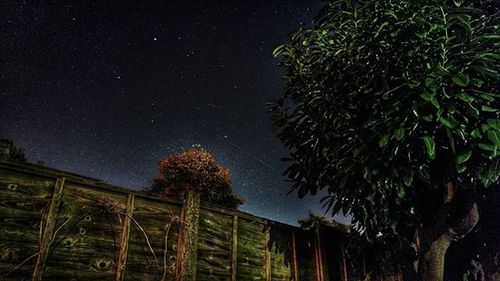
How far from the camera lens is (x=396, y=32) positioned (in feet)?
15.1

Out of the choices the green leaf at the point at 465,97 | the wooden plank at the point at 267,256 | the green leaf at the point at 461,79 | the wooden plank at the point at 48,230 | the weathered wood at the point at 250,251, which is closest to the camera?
the wooden plank at the point at 48,230

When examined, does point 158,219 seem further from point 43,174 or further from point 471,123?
point 471,123

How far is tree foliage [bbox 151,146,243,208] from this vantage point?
65.8 ft

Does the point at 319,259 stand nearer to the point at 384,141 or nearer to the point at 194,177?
the point at 384,141

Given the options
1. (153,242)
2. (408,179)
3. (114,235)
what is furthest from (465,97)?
(114,235)

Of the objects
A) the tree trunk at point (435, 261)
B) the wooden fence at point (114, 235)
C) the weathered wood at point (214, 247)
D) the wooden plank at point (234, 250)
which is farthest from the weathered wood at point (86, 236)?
the tree trunk at point (435, 261)

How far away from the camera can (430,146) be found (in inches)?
174

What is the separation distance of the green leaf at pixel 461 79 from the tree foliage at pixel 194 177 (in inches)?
671

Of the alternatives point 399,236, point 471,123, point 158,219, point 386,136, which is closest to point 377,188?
point 386,136

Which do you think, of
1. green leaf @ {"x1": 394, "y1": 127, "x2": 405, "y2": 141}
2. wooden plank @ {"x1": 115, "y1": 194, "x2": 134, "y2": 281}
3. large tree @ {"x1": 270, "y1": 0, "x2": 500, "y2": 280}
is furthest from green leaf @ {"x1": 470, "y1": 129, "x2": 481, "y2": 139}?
wooden plank @ {"x1": 115, "y1": 194, "x2": 134, "y2": 281}

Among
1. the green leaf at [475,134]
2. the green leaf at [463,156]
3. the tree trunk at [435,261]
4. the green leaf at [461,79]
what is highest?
the green leaf at [461,79]

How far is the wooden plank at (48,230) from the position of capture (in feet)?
12.5

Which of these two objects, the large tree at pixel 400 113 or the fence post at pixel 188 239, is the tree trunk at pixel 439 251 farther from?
the fence post at pixel 188 239

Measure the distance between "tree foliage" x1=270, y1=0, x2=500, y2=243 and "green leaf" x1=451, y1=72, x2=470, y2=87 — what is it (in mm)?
13
